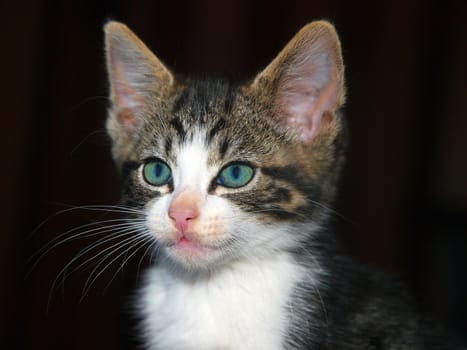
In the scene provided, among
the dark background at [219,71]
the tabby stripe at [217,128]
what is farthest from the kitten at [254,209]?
the dark background at [219,71]

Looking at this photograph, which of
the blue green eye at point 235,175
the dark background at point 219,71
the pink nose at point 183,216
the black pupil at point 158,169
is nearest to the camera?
the pink nose at point 183,216

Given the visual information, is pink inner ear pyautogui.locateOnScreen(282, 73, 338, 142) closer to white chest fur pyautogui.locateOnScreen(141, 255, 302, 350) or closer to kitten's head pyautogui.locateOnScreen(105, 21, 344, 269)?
kitten's head pyautogui.locateOnScreen(105, 21, 344, 269)

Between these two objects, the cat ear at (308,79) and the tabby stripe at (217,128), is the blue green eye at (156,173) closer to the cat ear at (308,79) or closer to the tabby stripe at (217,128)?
the tabby stripe at (217,128)

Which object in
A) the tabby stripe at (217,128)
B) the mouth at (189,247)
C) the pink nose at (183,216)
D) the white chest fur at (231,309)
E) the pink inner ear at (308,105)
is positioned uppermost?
the pink inner ear at (308,105)

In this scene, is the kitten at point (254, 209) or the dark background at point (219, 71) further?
the dark background at point (219, 71)

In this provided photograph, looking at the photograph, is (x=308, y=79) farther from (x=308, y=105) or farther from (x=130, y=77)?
(x=130, y=77)

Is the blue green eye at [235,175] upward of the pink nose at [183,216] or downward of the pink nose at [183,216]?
upward

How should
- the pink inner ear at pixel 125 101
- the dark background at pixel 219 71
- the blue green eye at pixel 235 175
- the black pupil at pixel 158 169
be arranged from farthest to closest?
the dark background at pixel 219 71, the pink inner ear at pixel 125 101, the black pupil at pixel 158 169, the blue green eye at pixel 235 175

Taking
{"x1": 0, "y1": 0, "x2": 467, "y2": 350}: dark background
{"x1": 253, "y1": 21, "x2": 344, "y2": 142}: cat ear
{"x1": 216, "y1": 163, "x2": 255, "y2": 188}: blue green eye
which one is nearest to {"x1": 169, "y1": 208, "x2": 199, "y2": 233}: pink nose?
{"x1": 216, "y1": 163, "x2": 255, "y2": 188}: blue green eye
